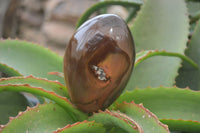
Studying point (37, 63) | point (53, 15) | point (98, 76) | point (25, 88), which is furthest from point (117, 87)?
point (53, 15)

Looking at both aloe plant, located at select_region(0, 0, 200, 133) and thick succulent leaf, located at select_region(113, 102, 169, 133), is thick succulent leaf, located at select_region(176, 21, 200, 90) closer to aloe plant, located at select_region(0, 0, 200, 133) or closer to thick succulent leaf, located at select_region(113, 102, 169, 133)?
aloe plant, located at select_region(0, 0, 200, 133)

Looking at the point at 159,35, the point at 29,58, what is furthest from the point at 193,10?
the point at 29,58

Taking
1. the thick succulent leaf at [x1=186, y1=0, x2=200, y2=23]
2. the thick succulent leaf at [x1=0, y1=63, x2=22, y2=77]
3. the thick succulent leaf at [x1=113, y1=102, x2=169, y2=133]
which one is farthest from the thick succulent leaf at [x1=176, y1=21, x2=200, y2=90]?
the thick succulent leaf at [x1=0, y1=63, x2=22, y2=77]

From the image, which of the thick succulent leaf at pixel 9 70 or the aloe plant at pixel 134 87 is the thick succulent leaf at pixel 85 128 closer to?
the aloe plant at pixel 134 87

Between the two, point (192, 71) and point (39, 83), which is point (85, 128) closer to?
point (39, 83)

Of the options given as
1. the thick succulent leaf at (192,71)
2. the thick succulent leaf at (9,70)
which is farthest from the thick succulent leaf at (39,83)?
the thick succulent leaf at (192,71)
